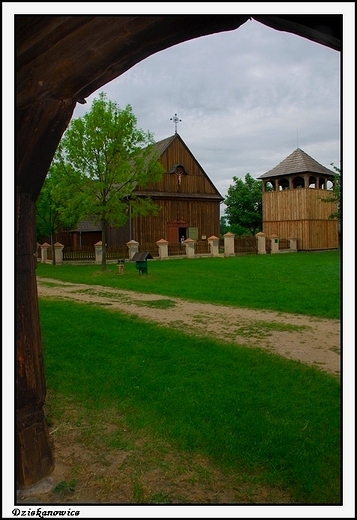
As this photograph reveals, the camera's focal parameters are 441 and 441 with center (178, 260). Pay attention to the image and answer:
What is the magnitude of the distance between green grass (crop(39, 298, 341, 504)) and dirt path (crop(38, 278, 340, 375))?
0.56 meters

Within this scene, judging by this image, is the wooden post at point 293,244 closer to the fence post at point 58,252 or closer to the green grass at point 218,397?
the fence post at point 58,252

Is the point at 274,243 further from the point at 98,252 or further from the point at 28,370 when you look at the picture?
the point at 28,370

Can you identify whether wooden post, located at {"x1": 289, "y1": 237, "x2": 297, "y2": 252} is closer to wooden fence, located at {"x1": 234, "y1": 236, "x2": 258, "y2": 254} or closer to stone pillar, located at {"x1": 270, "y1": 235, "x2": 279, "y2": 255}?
stone pillar, located at {"x1": 270, "y1": 235, "x2": 279, "y2": 255}

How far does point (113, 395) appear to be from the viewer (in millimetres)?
5020

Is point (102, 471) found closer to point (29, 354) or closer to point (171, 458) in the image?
point (171, 458)

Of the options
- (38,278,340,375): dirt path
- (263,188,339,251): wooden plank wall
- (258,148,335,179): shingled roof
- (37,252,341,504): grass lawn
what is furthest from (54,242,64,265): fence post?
(258,148,335,179): shingled roof

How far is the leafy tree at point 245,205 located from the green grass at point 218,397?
49423 mm

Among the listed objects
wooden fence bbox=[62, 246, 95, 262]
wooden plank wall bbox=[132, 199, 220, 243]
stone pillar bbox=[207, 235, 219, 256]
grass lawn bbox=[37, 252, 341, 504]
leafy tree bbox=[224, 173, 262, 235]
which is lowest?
grass lawn bbox=[37, 252, 341, 504]

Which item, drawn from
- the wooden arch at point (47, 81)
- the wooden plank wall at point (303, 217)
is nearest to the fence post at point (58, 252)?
the wooden plank wall at point (303, 217)

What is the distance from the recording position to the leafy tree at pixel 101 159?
19.8 meters

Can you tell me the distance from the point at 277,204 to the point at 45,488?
130 ft

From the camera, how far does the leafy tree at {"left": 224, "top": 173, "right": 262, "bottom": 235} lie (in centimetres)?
5581

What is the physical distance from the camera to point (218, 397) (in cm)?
494

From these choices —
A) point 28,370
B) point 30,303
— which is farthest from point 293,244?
point 28,370
